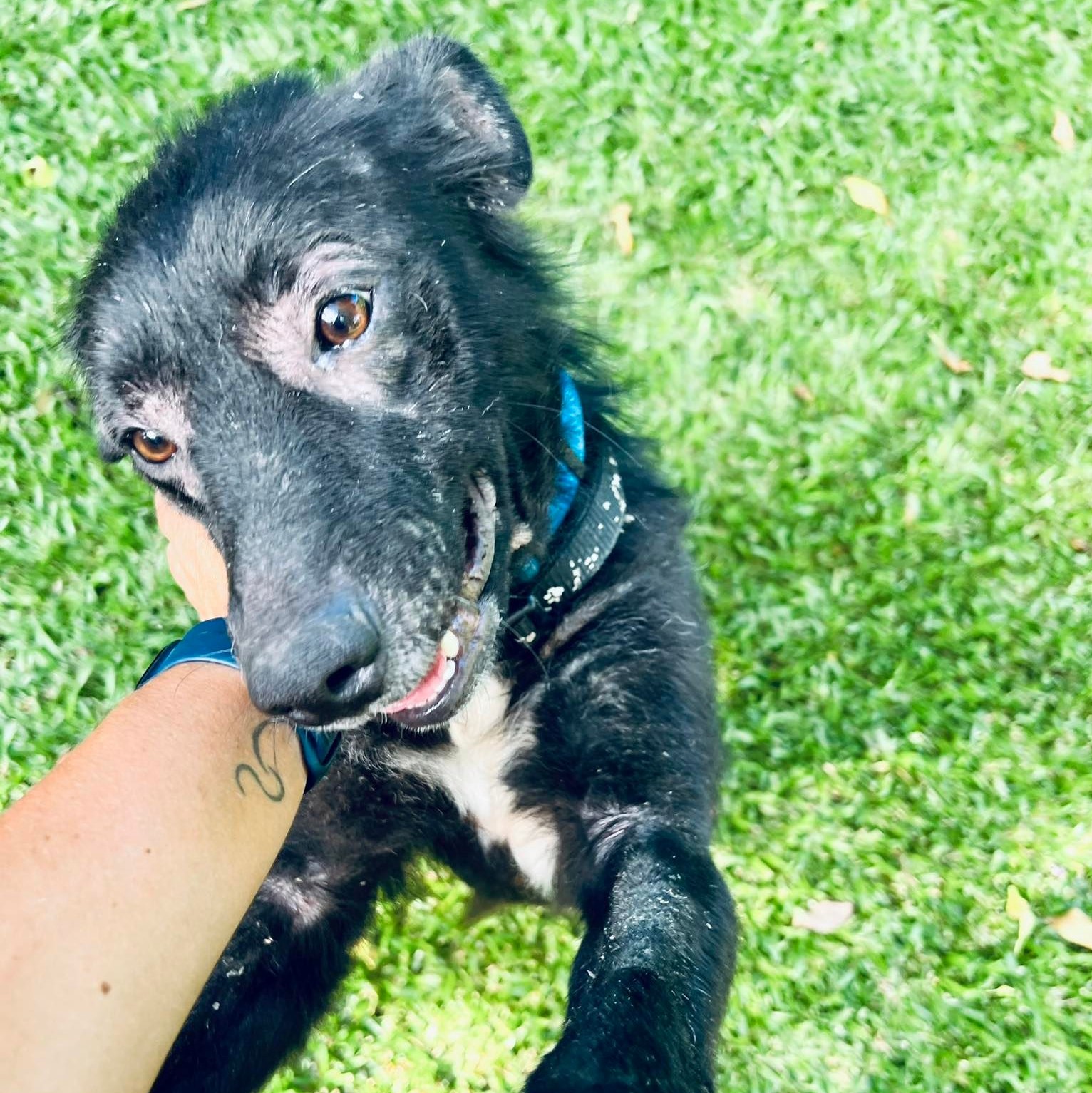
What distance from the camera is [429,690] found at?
8.52 ft

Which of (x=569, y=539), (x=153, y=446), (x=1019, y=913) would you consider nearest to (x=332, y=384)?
(x=153, y=446)

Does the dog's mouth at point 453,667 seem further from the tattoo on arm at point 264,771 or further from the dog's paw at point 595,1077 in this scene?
the dog's paw at point 595,1077

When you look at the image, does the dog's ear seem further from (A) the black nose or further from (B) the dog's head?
(A) the black nose

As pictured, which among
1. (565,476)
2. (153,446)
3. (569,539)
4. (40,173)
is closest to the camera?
(153,446)

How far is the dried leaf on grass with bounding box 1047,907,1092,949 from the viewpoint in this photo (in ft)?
12.1

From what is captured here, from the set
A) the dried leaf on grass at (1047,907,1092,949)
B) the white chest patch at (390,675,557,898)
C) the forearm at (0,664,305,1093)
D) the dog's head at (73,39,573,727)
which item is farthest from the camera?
the dried leaf on grass at (1047,907,1092,949)

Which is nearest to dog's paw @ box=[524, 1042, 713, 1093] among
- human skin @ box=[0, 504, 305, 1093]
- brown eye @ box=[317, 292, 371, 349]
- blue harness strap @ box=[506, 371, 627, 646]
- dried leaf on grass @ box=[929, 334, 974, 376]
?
human skin @ box=[0, 504, 305, 1093]

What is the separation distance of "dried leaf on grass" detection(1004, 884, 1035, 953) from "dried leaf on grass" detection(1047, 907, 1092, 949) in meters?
0.09

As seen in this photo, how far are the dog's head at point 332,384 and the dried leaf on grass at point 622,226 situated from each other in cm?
204

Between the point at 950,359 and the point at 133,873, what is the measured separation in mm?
3990

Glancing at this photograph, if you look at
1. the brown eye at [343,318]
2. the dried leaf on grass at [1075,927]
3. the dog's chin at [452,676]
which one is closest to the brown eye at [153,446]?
the brown eye at [343,318]

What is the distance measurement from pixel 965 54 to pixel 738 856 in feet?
13.4

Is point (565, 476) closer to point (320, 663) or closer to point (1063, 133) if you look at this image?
point (320, 663)

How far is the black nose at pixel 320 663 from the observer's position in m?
2.07
